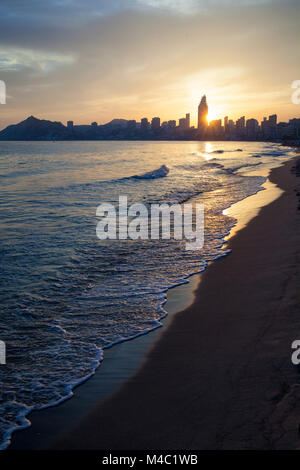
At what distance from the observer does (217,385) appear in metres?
3.92

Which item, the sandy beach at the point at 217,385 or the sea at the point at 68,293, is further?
the sea at the point at 68,293

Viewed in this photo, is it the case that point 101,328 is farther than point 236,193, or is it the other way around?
point 236,193

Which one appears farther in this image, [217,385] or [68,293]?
[68,293]

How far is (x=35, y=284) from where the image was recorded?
295 inches

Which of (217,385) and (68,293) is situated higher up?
(68,293)

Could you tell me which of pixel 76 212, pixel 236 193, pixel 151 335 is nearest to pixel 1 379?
pixel 151 335

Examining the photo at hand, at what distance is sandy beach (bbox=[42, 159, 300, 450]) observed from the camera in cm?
321

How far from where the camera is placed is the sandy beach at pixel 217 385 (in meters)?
3.21

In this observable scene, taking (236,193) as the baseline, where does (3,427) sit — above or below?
below

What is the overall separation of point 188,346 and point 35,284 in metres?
4.12

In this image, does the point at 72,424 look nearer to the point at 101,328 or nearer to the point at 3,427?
the point at 3,427

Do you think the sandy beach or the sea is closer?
the sandy beach
